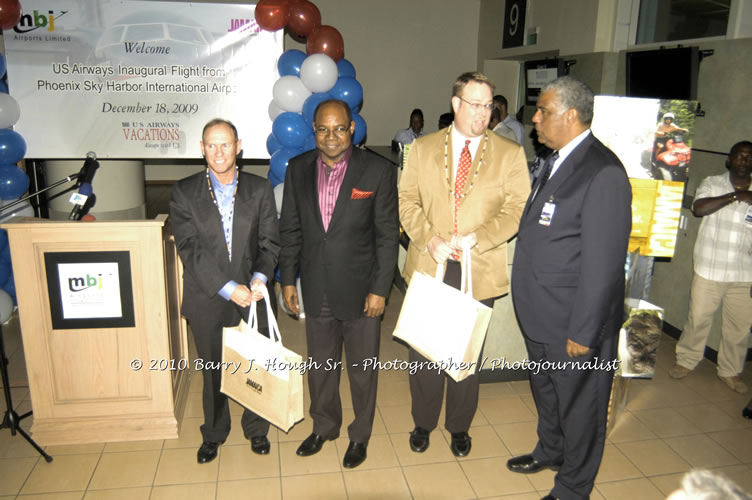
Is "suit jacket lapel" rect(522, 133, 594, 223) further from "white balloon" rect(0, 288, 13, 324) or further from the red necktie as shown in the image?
"white balloon" rect(0, 288, 13, 324)

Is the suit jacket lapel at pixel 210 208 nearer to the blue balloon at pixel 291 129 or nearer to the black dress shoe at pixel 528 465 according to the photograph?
the black dress shoe at pixel 528 465

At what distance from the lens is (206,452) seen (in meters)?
2.86

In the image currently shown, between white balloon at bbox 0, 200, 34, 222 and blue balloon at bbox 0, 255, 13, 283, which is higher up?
white balloon at bbox 0, 200, 34, 222

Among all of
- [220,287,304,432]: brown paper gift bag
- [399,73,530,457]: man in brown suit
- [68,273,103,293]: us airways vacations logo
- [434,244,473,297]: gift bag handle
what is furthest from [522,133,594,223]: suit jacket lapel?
[68,273,103,293]: us airways vacations logo

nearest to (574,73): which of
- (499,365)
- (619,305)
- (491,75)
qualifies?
(491,75)

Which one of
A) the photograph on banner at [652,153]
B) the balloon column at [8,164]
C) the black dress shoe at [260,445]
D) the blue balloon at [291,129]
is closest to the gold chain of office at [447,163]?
the photograph on banner at [652,153]

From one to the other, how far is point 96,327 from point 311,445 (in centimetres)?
131

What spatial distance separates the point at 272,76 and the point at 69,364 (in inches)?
116

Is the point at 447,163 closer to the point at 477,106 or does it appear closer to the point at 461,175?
the point at 461,175

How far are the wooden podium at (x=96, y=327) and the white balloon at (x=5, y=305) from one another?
70.5 inches

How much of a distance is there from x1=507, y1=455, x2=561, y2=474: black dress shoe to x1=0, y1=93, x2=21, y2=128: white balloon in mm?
4515

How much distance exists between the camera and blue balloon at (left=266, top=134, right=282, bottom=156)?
4789 millimetres

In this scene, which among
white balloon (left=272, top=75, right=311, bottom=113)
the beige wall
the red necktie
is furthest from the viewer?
white balloon (left=272, top=75, right=311, bottom=113)

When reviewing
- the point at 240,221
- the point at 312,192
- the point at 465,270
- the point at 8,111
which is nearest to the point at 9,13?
the point at 8,111
